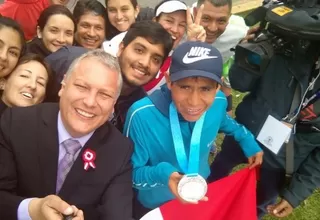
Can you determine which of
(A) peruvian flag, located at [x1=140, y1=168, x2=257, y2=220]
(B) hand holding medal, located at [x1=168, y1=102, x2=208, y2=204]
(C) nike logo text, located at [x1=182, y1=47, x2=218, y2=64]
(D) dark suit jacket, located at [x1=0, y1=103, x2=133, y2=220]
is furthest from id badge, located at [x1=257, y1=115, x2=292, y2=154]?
(D) dark suit jacket, located at [x1=0, y1=103, x2=133, y2=220]

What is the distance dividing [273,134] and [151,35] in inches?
42.3

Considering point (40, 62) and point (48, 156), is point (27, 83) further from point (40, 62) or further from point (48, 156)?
point (48, 156)

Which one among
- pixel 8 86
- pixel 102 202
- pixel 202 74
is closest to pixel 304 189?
pixel 202 74

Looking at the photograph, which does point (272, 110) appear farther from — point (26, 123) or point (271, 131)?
point (26, 123)

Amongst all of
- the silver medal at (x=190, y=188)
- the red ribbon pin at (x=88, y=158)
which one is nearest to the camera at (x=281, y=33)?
the silver medal at (x=190, y=188)

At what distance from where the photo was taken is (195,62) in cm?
225

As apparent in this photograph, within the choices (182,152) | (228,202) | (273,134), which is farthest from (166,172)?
(273,134)

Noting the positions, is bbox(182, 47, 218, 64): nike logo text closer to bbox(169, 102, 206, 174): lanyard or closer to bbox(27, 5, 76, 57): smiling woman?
bbox(169, 102, 206, 174): lanyard

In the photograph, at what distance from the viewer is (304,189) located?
2744 mm

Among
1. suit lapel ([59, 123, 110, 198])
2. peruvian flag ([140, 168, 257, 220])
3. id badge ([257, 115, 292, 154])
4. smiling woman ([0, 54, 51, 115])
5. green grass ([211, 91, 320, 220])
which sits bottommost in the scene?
green grass ([211, 91, 320, 220])

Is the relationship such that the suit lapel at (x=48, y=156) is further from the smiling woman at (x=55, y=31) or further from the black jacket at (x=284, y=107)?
the smiling woman at (x=55, y=31)

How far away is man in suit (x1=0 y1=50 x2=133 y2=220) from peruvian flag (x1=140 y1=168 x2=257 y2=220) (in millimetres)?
487

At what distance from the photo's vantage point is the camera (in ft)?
7.52

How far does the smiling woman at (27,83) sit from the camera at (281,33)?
1299 millimetres
